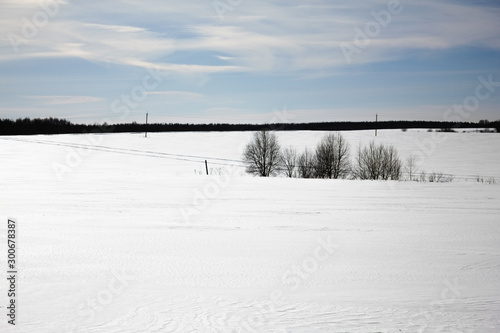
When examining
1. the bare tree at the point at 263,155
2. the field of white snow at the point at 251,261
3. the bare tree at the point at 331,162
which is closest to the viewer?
the field of white snow at the point at 251,261

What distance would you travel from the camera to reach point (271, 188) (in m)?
21.5

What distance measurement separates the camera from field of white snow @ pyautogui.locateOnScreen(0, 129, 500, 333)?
538cm

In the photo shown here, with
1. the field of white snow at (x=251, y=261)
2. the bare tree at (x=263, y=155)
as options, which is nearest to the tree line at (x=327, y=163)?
the bare tree at (x=263, y=155)

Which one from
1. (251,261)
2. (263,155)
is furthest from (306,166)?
(251,261)

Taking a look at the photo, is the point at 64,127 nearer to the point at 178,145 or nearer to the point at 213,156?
the point at 178,145

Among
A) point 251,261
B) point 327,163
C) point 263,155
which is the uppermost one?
point 263,155

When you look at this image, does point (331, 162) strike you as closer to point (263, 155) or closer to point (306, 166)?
point (306, 166)

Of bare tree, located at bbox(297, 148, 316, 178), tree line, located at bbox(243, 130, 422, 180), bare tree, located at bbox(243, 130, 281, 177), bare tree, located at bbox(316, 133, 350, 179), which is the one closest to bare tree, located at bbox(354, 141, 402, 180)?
tree line, located at bbox(243, 130, 422, 180)

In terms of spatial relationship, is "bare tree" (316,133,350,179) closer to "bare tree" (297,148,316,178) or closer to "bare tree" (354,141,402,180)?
"bare tree" (297,148,316,178)

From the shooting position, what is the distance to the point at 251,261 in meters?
8.11

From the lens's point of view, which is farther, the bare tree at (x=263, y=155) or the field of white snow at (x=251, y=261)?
the bare tree at (x=263, y=155)

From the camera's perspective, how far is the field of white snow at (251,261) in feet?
17.6

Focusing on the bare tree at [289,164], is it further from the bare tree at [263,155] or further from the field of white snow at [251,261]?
the field of white snow at [251,261]

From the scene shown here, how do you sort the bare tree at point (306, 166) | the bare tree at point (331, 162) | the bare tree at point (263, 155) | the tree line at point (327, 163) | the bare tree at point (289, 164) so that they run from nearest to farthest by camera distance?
the tree line at point (327, 163)
the bare tree at point (306, 166)
the bare tree at point (331, 162)
the bare tree at point (289, 164)
the bare tree at point (263, 155)
